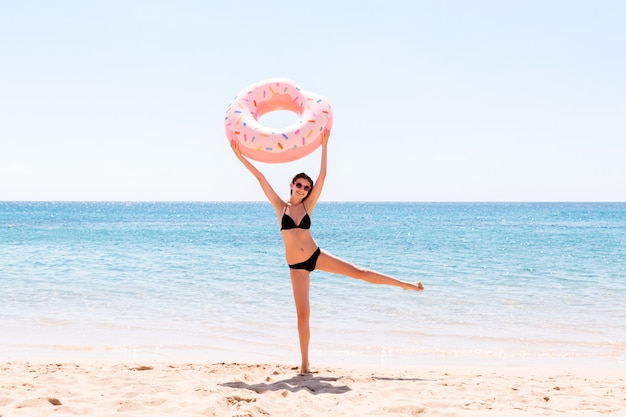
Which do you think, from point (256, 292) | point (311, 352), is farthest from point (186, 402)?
point (256, 292)

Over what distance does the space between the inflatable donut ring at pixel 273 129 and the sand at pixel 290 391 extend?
169 cm

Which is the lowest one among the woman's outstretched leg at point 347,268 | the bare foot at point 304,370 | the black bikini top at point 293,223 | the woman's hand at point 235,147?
the bare foot at point 304,370

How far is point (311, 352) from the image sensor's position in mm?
5770

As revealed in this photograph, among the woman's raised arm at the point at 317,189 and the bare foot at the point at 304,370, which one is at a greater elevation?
the woman's raised arm at the point at 317,189

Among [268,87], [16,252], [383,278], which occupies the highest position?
[268,87]

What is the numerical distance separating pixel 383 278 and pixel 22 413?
250 centimetres

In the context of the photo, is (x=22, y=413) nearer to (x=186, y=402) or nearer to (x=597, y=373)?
(x=186, y=402)

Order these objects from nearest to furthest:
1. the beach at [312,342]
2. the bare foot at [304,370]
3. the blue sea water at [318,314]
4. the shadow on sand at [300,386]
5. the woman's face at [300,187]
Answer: the beach at [312,342] < the shadow on sand at [300,386] < the woman's face at [300,187] < the bare foot at [304,370] < the blue sea water at [318,314]

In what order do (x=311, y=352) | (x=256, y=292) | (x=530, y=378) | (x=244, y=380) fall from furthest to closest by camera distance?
(x=256, y=292) → (x=311, y=352) → (x=530, y=378) → (x=244, y=380)

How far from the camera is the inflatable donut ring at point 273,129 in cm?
438

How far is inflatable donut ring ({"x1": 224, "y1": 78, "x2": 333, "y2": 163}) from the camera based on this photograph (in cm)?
438

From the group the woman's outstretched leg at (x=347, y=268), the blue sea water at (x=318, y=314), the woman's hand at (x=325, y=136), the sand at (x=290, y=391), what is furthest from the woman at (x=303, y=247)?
the blue sea water at (x=318, y=314)

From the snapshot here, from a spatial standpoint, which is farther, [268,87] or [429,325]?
[429,325]

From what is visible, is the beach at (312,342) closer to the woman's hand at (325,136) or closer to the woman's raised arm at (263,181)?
the woman's raised arm at (263,181)
